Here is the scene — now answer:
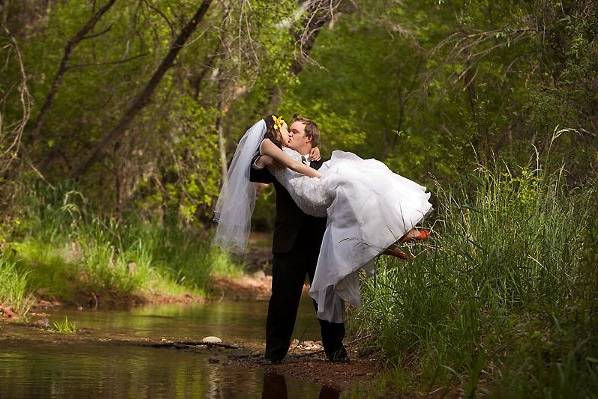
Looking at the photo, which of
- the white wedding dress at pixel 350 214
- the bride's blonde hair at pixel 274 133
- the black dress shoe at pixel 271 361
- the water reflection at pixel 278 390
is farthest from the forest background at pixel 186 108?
the water reflection at pixel 278 390

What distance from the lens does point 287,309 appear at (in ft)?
36.3

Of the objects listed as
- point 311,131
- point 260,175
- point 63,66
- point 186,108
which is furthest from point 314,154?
point 186,108

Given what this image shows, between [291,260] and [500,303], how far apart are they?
205 centimetres

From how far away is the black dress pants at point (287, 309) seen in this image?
11031 millimetres

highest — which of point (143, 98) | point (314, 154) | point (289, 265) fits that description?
point (143, 98)

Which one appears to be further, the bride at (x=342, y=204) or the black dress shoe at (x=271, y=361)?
the black dress shoe at (x=271, y=361)

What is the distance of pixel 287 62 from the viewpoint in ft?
71.7

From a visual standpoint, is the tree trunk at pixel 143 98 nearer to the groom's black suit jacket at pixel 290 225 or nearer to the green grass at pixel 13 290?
the green grass at pixel 13 290

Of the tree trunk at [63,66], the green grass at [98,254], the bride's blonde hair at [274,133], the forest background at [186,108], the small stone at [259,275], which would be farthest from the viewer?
the small stone at [259,275]

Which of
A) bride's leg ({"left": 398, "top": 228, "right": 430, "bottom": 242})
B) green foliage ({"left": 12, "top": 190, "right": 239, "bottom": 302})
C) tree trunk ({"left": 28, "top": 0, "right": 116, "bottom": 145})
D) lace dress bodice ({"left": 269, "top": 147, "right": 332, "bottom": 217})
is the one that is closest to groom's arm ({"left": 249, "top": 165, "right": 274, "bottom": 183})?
lace dress bodice ({"left": 269, "top": 147, "right": 332, "bottom": 217})

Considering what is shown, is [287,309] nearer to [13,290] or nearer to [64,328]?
[64,328]

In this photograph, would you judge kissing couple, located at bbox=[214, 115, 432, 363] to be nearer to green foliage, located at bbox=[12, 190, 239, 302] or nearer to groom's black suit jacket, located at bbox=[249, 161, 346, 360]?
groom's black suit jacket, located at bbox=[249, 161, 346, 360]

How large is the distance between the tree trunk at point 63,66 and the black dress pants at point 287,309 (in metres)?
9.74

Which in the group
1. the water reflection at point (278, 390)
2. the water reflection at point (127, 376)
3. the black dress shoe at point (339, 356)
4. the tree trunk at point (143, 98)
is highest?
the tree trunk at point (143, 98)
